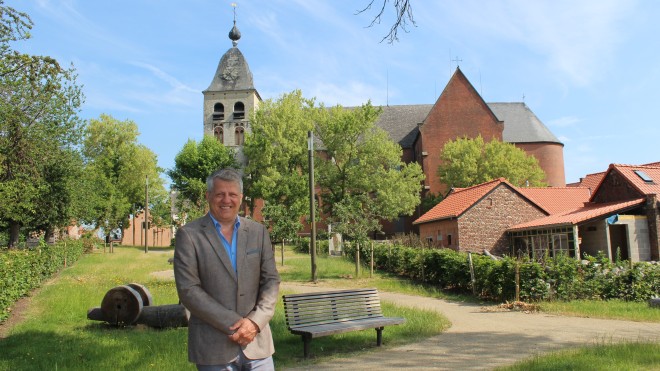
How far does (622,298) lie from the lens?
1470 cm

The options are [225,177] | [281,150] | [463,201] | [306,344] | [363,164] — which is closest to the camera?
[225,177]

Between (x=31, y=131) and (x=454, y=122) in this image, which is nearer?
(x=31, y=131)

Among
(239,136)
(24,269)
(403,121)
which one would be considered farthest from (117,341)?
(239,136)

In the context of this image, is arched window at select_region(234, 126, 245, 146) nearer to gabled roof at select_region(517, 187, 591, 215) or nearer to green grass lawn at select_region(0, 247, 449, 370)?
gabled roof at select_region(517, 187, 591, 215)

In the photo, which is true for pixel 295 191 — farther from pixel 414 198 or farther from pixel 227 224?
pixel 227 224

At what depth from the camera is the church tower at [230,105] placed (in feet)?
215

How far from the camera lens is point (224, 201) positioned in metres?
3.83

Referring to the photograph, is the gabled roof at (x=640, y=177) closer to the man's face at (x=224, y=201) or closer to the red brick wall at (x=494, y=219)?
the red brick wall at (x=494, y=219)

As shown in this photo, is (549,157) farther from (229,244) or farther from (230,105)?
(229,244)

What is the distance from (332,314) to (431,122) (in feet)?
154

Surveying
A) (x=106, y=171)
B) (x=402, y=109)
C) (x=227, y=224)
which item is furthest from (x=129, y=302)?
(x=402, y=109)

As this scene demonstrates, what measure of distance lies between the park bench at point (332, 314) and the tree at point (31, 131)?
290 inches

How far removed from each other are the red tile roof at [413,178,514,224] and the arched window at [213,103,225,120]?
124 ft

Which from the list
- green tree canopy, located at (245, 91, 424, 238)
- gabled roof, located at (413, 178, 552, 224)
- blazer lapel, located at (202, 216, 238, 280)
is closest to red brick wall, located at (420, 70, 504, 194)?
green tree canopy, located at (245, 91, 424, 238)
